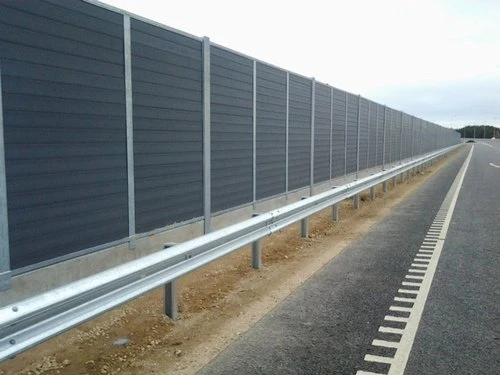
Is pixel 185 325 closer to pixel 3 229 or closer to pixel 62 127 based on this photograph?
pixel 3 229

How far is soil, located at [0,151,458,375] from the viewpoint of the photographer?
414 centimetres

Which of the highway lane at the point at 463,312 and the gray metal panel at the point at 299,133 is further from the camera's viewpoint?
the gray metal panel at the point at 299,133

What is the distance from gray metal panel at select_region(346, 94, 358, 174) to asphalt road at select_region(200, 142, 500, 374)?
324 inches

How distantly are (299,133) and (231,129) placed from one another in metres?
3.94

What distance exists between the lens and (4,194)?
13.0 ft

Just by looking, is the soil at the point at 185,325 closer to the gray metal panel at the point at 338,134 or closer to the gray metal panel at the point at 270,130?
the gray metal panel at the point at 270,130

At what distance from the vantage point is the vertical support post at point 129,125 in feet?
17.5

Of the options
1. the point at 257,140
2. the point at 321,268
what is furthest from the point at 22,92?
the point at 257,140

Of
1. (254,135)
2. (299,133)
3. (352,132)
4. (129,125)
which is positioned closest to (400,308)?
(129,125)

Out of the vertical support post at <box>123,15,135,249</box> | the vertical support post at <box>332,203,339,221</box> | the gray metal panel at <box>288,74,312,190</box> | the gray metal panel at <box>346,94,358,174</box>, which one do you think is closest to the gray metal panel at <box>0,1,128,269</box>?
the vertical support post at <box>123,15,135,249</box>

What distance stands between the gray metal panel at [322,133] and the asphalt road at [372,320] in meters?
4.64

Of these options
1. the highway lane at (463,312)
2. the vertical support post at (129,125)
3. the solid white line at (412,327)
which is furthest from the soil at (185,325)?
the highway lane at (463,312)

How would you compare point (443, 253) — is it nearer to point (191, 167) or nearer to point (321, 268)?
point (321, 268)

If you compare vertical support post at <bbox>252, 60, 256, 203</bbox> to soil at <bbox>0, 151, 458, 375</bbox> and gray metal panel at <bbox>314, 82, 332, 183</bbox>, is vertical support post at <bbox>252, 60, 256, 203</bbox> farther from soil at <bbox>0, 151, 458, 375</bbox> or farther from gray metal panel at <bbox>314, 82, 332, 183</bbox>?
gray metal panel at <bbox>314, 82, 332, 183</bbox>
